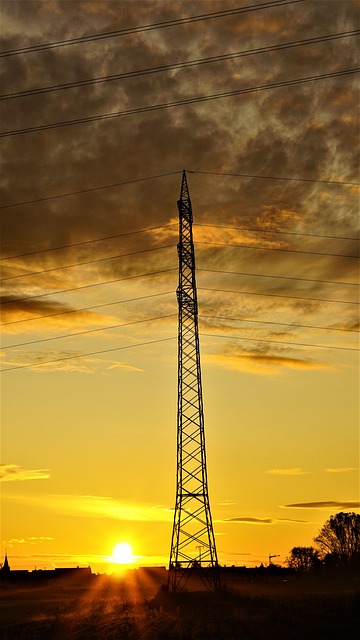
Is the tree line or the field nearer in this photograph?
the field

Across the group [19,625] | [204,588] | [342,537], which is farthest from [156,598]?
[342,537]

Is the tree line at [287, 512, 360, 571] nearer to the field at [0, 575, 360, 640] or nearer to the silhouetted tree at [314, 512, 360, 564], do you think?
the silhouetted tree at [314, 512, 360, 564]

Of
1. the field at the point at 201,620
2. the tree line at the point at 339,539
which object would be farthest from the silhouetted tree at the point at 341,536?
the field at the point at 201,620

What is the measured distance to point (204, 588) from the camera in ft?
228

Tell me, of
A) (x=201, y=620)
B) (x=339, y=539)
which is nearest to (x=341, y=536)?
(x=339, y=539)

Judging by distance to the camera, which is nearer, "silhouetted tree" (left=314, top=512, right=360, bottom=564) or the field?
the field

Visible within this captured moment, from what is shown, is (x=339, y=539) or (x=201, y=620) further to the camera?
(x=339, y=539)

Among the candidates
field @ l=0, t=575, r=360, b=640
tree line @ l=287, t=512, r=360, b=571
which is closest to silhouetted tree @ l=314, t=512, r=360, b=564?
tree line @ l=287, t=512, r=360, b=571

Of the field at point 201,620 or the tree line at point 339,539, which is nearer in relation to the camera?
the field at point 201,620

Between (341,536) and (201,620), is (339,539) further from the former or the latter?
(201,620)

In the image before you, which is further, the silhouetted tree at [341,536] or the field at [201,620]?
the silhouetted tree at [341,536]

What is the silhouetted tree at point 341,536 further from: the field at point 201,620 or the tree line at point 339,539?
the field at point 201,620

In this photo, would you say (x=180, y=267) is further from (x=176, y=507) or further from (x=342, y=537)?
(x=342, y=537)

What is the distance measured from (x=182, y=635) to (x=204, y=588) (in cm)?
1990
